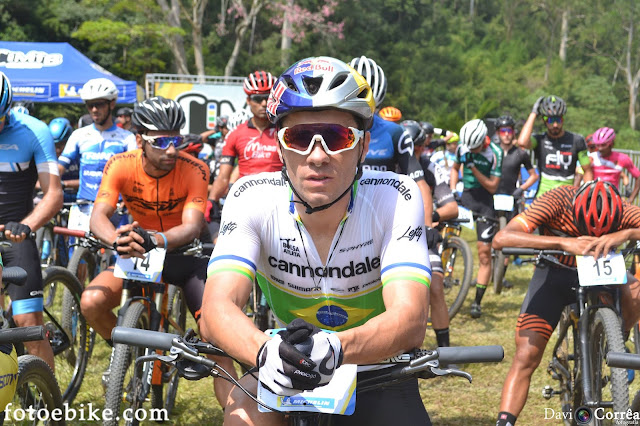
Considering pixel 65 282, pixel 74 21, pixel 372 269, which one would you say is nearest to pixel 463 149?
pixel 65 282

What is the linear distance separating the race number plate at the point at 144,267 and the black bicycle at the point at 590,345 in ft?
7.67

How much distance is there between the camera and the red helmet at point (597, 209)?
17.6 feet

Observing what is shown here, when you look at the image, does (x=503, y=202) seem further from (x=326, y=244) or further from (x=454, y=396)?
(x=326, y=244)

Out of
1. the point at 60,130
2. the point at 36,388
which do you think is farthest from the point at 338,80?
the point at 60,130

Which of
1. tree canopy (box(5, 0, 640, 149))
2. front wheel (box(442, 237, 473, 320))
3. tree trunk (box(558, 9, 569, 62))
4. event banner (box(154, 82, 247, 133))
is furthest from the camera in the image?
tree trunk (box(558, 9, 569, 62))

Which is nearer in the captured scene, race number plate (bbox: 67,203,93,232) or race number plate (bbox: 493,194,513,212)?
race number plate (bbox: 67,203,93,232)

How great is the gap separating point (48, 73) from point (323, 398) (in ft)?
70.1

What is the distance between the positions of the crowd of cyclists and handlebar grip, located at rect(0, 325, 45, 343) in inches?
29.8

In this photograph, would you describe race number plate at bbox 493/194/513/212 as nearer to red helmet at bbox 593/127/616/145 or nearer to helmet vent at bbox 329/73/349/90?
Answer: red helmet at bbox 593/127/616/145

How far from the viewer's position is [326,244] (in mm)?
3146

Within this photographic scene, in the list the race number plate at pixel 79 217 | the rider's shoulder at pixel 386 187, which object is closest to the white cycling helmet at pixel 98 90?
the race number plate at pixel 79 217

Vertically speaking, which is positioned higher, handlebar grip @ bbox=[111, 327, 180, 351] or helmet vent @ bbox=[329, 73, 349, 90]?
helmet vent @ bbox=[329, 73, 349, 90]

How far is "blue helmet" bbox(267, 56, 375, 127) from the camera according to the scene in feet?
9.57

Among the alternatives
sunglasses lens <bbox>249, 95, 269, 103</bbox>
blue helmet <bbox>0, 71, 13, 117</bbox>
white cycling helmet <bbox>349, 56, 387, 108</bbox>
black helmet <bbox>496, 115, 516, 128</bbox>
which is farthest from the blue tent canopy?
blue helmet <bbox>0, 71, 13, 117</bbox>
